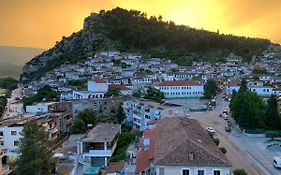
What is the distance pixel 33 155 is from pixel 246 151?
14.4 meters

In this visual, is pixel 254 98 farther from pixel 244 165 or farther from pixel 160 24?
pixel 160 24

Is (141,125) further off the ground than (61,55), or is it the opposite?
(61,55)

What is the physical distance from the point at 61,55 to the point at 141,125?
6185 centimetres

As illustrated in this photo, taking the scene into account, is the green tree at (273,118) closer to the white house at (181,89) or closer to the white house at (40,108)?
the white house at (40,108)

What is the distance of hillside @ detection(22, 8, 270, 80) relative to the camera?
276 ft

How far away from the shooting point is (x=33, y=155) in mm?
18250

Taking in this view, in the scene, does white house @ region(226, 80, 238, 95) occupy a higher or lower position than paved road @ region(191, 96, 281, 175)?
higher

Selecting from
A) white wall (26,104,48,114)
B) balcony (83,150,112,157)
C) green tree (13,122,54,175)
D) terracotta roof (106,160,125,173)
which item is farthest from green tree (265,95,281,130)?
white wall (26,104,48,114)

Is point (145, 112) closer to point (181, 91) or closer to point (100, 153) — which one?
point (100, 153)

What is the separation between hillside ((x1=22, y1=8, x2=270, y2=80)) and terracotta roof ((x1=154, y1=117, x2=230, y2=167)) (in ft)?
203

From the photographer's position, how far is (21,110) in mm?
42969

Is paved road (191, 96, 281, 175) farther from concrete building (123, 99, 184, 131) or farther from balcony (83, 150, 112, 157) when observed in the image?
balcony (83, 150, 112, 157)

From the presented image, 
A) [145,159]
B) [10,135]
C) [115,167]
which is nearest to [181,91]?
[10,135]

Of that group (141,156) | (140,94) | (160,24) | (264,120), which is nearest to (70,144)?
(141,156)
